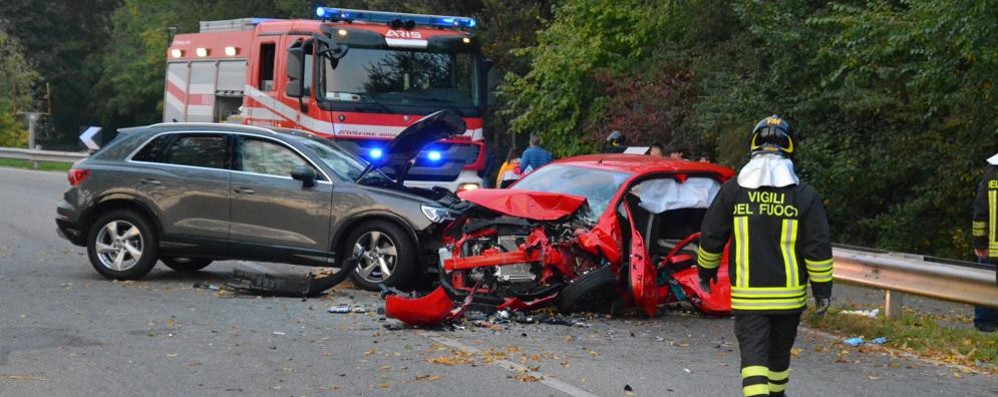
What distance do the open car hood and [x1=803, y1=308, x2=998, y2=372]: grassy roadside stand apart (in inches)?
151

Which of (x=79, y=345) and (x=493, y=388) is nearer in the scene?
(x=493, y=388)

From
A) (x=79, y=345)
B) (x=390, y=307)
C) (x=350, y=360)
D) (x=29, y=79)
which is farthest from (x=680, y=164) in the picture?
(x=29, y=79)

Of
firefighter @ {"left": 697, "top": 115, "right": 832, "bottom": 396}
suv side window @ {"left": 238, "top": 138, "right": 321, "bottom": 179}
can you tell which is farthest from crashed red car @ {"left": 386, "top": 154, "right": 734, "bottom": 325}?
firefighter @ {"left": 697, "top": 115, "right": 832, "bottom": 396}

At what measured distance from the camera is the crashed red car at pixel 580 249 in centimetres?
1042

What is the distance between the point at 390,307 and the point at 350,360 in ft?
4.25

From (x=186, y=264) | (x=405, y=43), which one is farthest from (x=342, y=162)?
(x=405, y=43)

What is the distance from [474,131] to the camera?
18.2m

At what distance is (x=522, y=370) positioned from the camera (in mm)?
8125

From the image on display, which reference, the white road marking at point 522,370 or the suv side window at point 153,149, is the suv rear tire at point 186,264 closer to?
the suv side window at point 153,149

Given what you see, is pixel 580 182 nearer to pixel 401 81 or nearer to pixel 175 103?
pixel 401 81

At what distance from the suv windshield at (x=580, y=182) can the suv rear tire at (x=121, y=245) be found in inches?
139

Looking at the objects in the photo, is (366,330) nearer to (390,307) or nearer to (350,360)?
(390,307)

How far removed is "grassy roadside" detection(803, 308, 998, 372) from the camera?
9.27 m

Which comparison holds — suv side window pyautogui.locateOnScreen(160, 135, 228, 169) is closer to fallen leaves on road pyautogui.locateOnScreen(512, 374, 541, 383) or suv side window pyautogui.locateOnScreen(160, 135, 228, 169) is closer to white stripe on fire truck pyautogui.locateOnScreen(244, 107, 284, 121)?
white stripe on fire truck pyautogui.locateOnScreen(244, 107, 284, 121)
